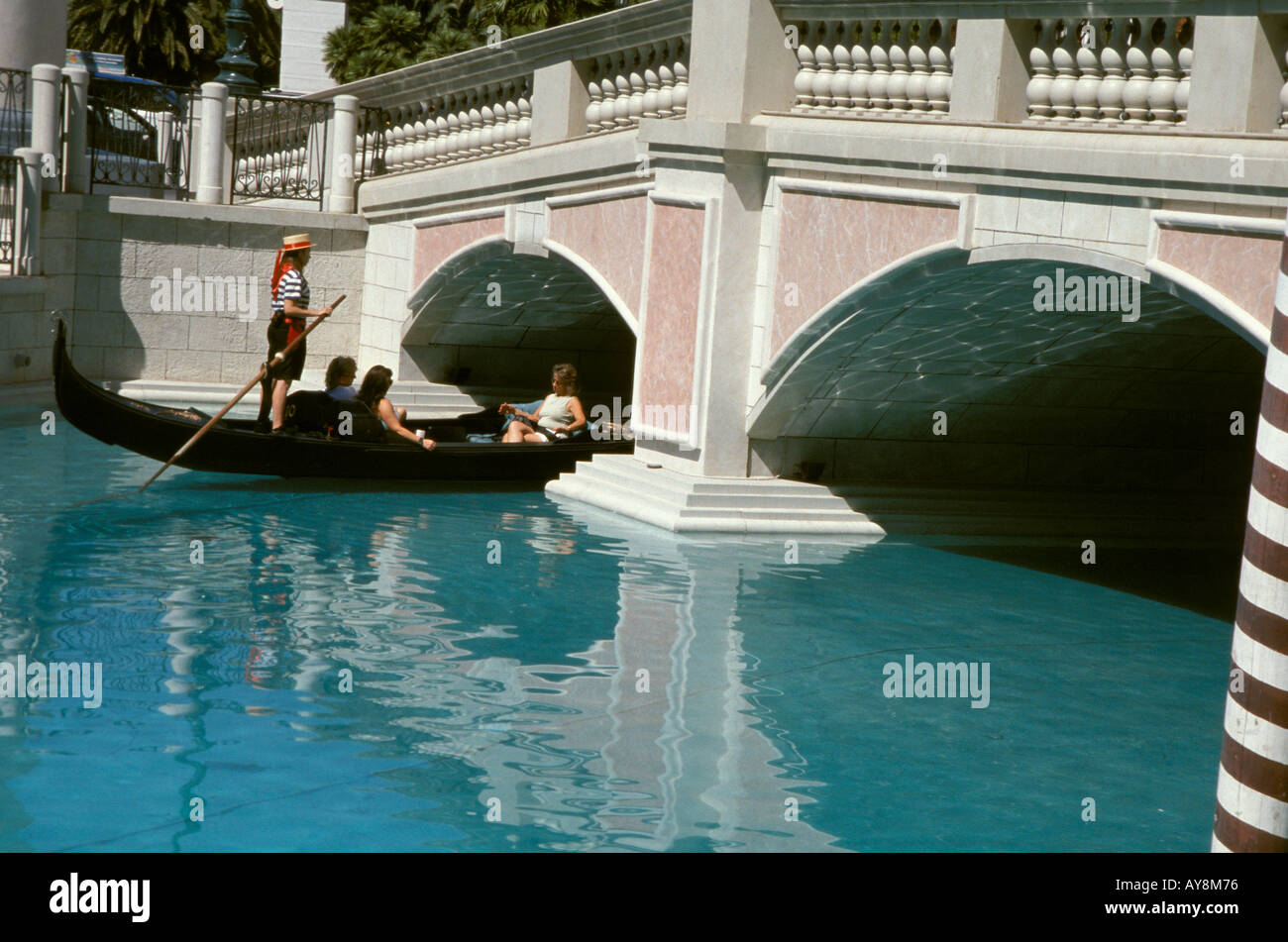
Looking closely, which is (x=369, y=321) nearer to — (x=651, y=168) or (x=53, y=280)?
(x=53, y=280)

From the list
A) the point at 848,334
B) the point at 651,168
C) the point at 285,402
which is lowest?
the point at 285,402

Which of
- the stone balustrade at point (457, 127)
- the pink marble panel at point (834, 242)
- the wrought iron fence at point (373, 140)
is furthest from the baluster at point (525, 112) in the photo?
the pink marble panel at point (834, 242)

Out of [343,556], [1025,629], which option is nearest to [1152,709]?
[1025,629]

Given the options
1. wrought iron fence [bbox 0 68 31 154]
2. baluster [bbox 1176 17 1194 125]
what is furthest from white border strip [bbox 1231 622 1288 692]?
wrought iron fence [bbox 0 68 31 154]

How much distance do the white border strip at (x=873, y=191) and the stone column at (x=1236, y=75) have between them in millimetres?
1447

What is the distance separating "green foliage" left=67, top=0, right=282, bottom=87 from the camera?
31656 millimetres

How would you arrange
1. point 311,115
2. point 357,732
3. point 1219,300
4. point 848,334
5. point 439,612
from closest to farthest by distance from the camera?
point 357,732, point 1219,300, point 439,612, point 848,334, point 311,115

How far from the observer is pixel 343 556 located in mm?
8273

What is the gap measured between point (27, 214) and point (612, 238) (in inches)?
211

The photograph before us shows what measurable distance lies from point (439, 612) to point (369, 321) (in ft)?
25.6

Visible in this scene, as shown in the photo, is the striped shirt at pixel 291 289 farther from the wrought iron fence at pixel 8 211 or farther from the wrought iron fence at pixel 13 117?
the wrought iron fence at pixel 13 117

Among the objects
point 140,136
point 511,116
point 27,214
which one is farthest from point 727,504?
point 140,136

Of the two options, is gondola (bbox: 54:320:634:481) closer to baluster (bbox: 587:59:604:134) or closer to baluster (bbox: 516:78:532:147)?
baluster (bbox: 587:59:604:134)
